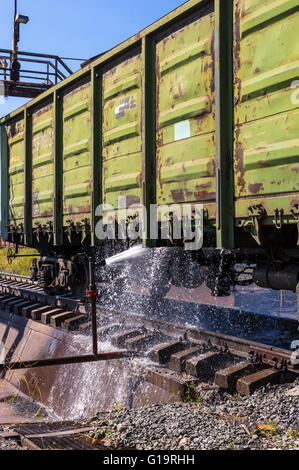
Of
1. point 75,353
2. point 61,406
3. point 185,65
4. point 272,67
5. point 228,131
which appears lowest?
point 61,406

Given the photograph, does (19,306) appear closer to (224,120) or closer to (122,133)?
(122,133)

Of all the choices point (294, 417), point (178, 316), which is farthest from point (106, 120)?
point (294, 417)

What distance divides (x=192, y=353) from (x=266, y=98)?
2860 millimetres

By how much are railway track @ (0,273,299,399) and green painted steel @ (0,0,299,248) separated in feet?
4.04

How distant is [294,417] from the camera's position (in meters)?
3.69

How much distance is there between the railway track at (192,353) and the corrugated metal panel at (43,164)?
7.66 feet

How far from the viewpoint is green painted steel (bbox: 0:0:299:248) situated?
410 centimetres

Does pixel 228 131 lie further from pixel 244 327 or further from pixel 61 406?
pixel 61 406

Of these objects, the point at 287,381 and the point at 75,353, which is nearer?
the point at 287,381

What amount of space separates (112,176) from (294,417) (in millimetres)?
4020

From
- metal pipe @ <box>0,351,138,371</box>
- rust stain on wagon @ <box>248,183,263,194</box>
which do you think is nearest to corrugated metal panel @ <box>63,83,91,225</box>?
metal pipe @ <box>0,351,138,371</box>

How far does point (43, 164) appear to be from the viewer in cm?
874

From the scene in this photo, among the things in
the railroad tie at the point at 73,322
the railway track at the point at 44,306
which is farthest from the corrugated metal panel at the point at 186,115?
the railway track at the point at 44,306

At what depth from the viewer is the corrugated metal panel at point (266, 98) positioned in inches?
156
